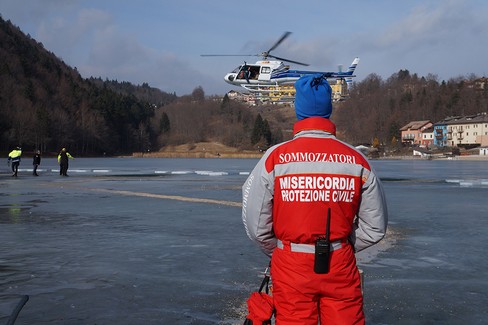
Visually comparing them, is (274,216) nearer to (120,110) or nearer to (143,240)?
(143,240)

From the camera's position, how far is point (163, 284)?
21.9 feet

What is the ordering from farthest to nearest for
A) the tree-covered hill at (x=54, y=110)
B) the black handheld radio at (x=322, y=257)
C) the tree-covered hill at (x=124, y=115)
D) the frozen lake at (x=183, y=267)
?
1. the tree-covered hill at (x=124, y=115)
2. the tree-covered hill at (x=54, y=110)
3. the frozen lake at (x=183, y=267)
4. the black handheld radio at (x=322, y=257)

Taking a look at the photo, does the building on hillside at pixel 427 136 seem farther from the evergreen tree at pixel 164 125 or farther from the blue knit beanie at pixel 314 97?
the blue knit beanie at pixel 314 97

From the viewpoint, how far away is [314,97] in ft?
11.1

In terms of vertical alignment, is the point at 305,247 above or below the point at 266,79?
below

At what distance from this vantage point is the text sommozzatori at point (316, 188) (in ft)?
10.4

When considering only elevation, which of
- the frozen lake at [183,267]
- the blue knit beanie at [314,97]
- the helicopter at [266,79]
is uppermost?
the helicopter at [266,79]

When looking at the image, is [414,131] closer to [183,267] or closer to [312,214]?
[183,267]

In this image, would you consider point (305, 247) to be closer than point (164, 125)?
Yes

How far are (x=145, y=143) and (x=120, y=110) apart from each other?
13.3 metres

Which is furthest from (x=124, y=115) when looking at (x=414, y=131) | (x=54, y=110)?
(x=414, y=131)

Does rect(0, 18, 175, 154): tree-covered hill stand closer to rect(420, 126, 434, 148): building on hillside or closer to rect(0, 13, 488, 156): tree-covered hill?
rect(0, 13, 488, 156): tree-covered hill

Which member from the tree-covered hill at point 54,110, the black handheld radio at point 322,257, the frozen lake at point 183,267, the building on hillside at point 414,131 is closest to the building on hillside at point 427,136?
the building on hillside at point 414,131

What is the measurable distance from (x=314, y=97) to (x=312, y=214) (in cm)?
73
